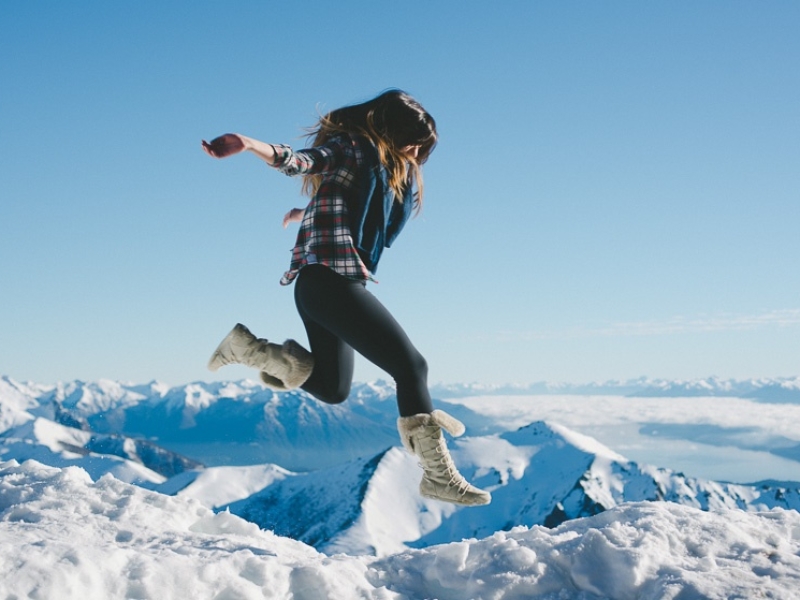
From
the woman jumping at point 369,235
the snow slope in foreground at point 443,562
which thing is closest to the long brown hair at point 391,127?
the woman jumping at point 369,235

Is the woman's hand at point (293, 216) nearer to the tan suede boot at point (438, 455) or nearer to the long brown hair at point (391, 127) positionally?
the long brown hair at point (391, 127)

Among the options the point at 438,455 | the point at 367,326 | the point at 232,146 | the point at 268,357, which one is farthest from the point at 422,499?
the point at 232,146

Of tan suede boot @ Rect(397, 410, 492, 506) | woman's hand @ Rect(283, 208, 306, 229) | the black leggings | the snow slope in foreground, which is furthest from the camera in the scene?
woman's hand @ Rect(283, 208, 306, 229)

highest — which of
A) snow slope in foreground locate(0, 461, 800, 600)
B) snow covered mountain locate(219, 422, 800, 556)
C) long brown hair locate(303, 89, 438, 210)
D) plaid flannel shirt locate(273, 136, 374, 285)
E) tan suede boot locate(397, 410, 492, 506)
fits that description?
long brown hair locate(303, 89, 438, 210)

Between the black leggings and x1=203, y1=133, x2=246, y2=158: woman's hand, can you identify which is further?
the black leggings

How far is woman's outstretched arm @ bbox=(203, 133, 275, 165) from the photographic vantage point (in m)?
3.48

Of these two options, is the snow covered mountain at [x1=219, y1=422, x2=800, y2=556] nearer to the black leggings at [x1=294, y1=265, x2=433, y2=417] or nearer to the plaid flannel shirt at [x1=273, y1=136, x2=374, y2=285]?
the black leggings at [x1=294, y1=265, x2=433, y2=417]

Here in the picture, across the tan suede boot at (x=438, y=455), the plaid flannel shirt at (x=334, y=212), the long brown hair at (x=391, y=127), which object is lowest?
the tan suede boot at (x=438, y=455)

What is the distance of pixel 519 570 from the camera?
3.55m

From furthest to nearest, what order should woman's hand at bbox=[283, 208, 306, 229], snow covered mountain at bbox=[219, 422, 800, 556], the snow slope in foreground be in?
snow covered mountain at bbox=[219, 422, 800, 556] → woman's hand at bbox=[283, 208, 306, 229] → the snow slope in foreground

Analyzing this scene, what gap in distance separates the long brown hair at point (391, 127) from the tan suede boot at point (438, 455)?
1.45m

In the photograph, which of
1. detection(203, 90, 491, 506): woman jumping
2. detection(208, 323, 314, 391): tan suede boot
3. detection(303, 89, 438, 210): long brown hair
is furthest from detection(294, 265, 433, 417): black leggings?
detection(303, 89, 438, 210): long brown hair

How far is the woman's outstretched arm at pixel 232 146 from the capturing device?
137 inches

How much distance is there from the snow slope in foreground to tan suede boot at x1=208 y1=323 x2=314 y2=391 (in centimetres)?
111
